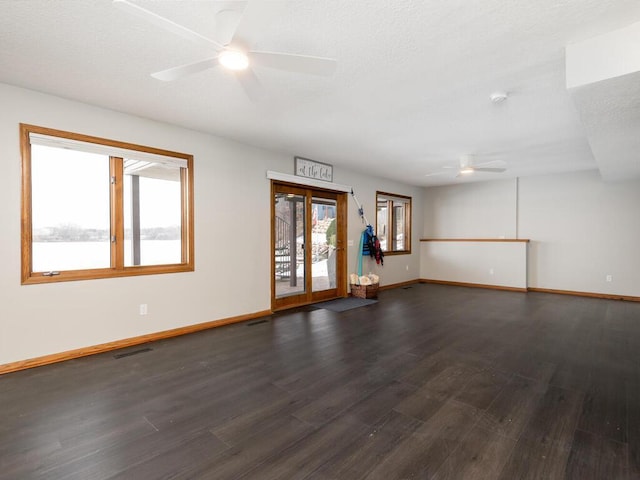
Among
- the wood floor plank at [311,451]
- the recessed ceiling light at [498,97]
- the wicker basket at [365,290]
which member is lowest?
the wood floor plank at [311,451]

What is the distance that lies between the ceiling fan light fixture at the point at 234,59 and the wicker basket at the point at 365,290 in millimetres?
4689

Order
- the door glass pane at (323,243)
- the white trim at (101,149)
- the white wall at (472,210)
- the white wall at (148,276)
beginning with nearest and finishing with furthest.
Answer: the white wall at (148,276), the white trim at (101,149), the door glass pane at (323,243), the white wall at (472,210)

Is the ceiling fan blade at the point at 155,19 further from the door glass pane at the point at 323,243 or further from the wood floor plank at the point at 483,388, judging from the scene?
the door glass pane at the point at 323,243

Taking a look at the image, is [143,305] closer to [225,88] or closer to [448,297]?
[225,88]

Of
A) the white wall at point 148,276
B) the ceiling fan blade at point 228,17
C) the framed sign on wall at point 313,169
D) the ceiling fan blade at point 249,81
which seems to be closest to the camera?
the ceiling fan blade at point 228,17

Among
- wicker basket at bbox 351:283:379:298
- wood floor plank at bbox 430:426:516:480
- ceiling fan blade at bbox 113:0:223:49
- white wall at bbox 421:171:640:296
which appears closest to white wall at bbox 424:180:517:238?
white wall at bbox 421:171:640:296

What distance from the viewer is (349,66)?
248 centimetres

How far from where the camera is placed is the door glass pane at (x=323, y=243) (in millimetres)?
5719

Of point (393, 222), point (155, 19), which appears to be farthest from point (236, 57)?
point (393, 222)

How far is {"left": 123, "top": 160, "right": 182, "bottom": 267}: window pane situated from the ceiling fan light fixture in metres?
2.23

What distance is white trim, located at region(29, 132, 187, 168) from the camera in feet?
9.87

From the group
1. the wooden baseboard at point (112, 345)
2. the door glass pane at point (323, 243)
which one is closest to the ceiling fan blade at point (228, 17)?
the wooden baseboard at point (112, 345)

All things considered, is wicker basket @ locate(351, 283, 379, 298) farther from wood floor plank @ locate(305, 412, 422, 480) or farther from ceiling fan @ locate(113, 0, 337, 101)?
ceiling fan @ locate(113, 0, 337, 101)

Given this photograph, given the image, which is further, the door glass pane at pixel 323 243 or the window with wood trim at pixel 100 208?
the door glass pane at pixel 323 243
